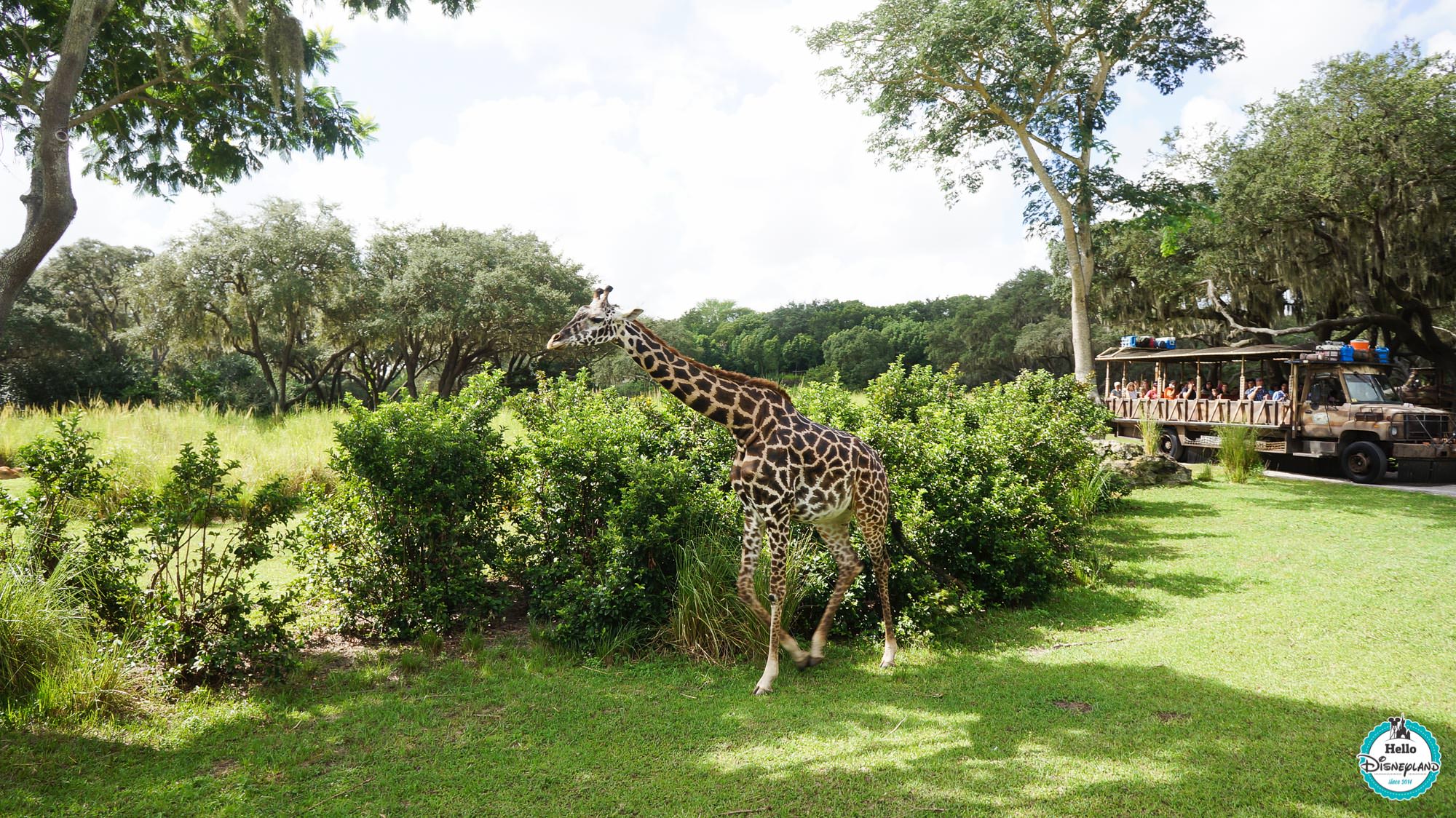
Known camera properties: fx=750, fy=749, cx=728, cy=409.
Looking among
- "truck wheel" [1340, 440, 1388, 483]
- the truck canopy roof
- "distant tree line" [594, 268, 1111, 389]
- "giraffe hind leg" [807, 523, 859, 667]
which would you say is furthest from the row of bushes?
"distant tree line" [594, 268, 1111, 389]

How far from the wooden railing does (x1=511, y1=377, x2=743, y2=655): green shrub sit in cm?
1290

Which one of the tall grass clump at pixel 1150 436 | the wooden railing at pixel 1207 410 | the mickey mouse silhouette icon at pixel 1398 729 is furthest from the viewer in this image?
the tall grass clump at pixel 1150 436

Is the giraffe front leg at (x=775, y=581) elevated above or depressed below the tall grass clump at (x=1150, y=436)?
below

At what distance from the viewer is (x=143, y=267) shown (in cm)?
2391

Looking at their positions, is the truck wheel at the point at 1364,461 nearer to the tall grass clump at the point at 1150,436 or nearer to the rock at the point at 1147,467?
the tall grass clump at the point at 1150,436

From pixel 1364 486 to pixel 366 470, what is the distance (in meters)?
15.0

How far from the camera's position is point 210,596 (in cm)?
484

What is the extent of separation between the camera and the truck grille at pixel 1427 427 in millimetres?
12711

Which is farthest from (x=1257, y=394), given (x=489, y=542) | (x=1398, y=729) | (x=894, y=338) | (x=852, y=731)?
(x=894, y=338)

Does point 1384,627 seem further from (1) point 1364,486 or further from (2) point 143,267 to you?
(2) point 143,267

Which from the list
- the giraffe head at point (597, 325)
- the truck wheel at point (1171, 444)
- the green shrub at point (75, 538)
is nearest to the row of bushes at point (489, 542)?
the green shrub at point (75, 538)

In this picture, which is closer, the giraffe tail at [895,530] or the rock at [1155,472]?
the giraffe tail at [895,530]

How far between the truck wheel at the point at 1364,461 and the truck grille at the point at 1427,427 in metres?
0.50

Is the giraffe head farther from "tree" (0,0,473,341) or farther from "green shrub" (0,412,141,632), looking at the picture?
"tree" (0,0,473,341)
